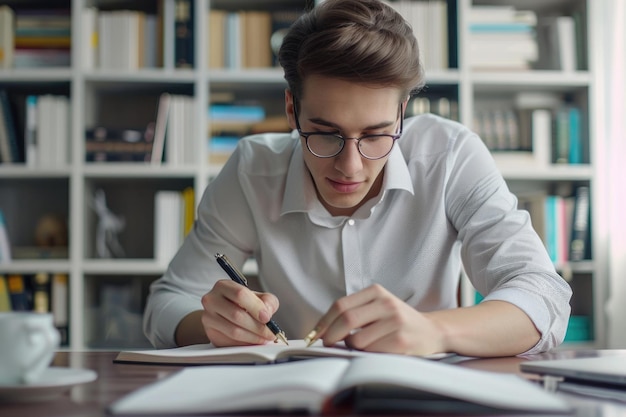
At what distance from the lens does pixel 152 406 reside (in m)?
0.62

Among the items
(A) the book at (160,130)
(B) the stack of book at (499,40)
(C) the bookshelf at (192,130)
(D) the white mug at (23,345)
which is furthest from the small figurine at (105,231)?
(D) the white mug at (23,345)

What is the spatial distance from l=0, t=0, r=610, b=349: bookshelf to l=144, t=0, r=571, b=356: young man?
1238 millimetres

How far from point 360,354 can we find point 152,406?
0.36m

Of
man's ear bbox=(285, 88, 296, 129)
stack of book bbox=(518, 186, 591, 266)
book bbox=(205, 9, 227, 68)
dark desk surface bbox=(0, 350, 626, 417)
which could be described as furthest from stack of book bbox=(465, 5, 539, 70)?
dark desk surface bbox=(0, 350, 626, 417)

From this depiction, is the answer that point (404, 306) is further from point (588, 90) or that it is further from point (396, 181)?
point (588, 90)

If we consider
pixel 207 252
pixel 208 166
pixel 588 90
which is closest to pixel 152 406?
pixel 207 252

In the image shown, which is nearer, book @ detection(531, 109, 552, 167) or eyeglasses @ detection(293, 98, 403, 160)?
eyeglasses @ detection(293, 98, 403, 160)

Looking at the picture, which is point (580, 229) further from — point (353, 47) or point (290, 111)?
point (353, 47)

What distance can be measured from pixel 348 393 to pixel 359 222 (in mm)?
831

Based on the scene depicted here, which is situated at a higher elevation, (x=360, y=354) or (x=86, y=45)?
(x=86, y=45)

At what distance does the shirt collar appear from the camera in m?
1.49

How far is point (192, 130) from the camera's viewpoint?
9.38 feet

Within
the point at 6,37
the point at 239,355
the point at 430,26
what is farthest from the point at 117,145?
the point at 239,355

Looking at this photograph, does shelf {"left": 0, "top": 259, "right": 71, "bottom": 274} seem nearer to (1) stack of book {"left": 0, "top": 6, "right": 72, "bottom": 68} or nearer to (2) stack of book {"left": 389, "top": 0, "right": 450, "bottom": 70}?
(1) stack of book {"left": 0, "top": 6, "right": 72, "bottom": 68}
